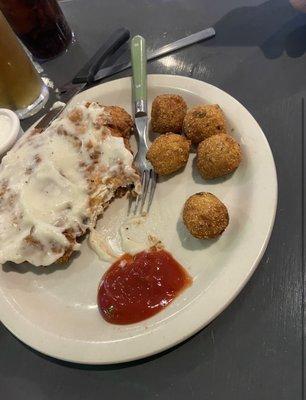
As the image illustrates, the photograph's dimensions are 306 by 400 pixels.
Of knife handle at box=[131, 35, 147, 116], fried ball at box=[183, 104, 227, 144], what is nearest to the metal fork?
knife handle at box=[131, 35, 147, 116]

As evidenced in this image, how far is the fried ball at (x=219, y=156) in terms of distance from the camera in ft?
4.76

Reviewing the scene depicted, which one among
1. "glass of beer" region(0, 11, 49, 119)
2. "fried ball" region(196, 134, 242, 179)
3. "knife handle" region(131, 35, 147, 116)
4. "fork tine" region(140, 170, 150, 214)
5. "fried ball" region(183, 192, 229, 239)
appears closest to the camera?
"fried ball" region(183, 192, 229, 239)

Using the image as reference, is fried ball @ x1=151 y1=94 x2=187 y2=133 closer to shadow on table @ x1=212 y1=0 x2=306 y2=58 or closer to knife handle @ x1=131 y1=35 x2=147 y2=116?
knife handle @ x1=131 y1=35 x2=147 y2=116

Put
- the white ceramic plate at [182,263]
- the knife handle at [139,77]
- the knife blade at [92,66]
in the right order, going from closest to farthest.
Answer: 1. the white ceramic plate at [182,263]
2. the knife handle at [139,77]
3. the knife blade at [92,66]

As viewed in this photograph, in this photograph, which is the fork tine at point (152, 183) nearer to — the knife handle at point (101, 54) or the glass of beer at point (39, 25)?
the knife handle at point (101, 54)

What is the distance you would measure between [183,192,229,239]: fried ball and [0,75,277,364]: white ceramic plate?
0.06m

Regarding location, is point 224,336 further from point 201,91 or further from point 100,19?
point 100,19

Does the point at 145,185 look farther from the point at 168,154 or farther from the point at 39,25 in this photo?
the point at 39,25

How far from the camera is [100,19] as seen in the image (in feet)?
7.98

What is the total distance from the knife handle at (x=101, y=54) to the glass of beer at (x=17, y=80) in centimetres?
20

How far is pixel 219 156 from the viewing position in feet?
4.75

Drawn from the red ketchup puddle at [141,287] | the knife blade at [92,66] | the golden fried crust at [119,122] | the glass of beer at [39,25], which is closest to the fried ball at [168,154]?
the golden fried crust at [119,122]

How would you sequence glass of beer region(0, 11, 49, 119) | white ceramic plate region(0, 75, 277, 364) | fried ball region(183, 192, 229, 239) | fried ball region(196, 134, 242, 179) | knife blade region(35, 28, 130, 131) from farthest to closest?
knife blade region(35, 28, 130, 131), glass of beer region(0, 11, 49, 119), fried ball region(196, 134, 242, 179), fried ball region(183, 192, 229, 239), white ceramic plate region(0, 75, 277, 364)

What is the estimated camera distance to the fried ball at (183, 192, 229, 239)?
52.6 inches
